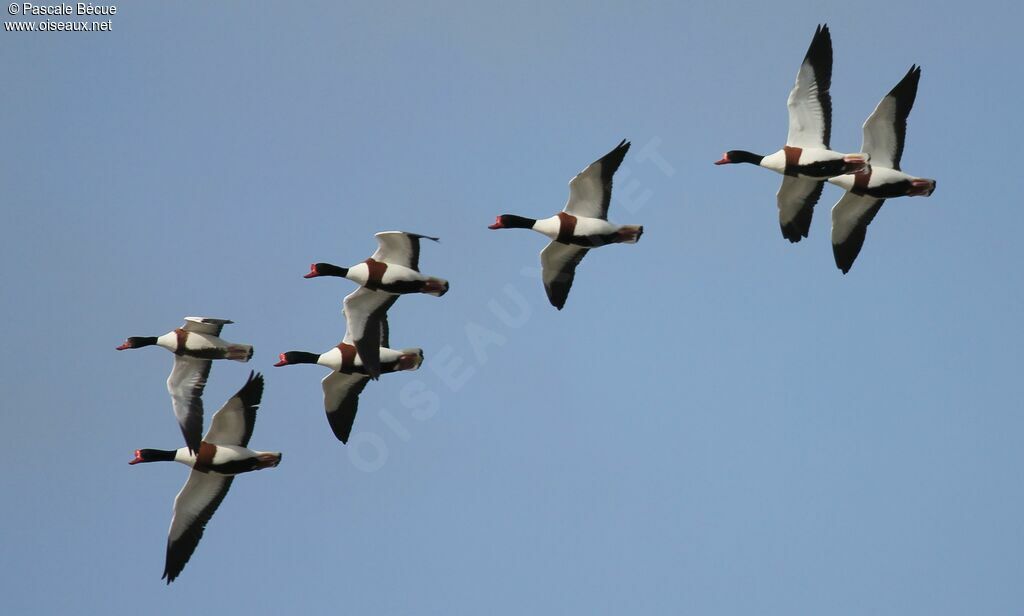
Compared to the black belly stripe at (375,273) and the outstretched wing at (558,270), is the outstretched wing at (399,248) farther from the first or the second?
the outstretched wing at (558,270)

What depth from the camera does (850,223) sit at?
50.6 m

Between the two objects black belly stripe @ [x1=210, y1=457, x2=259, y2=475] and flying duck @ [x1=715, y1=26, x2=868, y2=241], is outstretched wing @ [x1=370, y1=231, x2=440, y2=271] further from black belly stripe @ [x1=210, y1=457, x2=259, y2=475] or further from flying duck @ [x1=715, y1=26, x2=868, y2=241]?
flying duck @ [x1=715, y1=26, x2=868, y2=241]

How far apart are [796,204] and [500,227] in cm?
617

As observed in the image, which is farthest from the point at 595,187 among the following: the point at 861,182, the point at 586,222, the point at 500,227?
the point at 861,182

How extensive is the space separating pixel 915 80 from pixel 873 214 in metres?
3.15

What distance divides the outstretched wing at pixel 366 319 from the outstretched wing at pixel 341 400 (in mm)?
1397

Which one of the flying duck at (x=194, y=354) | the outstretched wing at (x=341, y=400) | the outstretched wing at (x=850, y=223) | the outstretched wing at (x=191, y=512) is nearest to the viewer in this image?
the outstretched wing at (x=191, y=512)

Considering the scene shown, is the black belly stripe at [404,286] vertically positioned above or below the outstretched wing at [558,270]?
below

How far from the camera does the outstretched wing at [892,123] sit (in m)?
49.1

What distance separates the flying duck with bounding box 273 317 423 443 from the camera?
166 feet

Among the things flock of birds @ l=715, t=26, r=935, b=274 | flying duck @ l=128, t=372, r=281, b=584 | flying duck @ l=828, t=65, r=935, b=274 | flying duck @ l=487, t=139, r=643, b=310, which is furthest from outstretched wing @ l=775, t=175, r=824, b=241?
flying duck @ l=128, t=372, r=281, b=584

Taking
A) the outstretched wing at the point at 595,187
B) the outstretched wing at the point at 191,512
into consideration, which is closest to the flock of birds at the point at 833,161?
the outstretched wing at the point at 595,187

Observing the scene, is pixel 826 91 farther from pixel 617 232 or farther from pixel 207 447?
pixel 207 447

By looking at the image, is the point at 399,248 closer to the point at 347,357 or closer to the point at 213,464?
the point at 347,357
